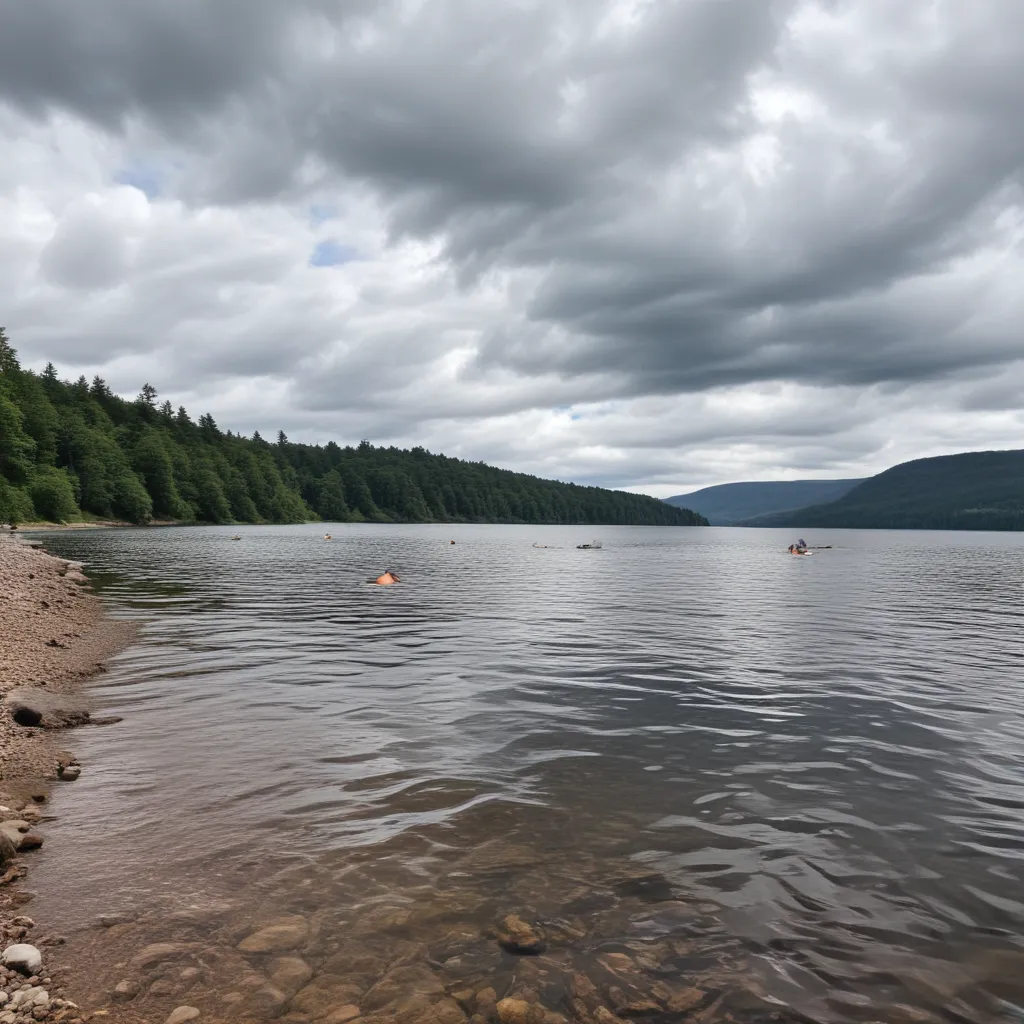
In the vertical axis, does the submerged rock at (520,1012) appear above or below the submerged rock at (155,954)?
below

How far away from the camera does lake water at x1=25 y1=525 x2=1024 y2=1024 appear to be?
243 inches

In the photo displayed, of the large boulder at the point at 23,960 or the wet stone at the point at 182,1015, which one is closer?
the wet stone at the point at 182,1015

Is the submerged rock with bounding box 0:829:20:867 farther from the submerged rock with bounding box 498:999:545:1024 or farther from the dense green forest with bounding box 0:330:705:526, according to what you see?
the dense green forest with bounding box 0:330:705:526

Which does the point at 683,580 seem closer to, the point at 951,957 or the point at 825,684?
the point at 825,684

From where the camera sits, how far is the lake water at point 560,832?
618 cm

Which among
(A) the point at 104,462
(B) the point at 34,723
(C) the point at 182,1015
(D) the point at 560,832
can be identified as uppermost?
(A) the point at 104,462

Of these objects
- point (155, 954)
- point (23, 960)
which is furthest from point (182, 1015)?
point (23, 960)

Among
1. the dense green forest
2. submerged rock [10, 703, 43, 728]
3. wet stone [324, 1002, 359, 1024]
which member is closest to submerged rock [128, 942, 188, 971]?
wet stone [324, 1002, 359, 1024]

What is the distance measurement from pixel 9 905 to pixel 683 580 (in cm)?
5317

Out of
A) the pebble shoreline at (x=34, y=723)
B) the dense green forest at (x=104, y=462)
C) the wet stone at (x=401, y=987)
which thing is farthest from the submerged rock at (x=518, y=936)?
the dense green forest at (x=104, y=462)

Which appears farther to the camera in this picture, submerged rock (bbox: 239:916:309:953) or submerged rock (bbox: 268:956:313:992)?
submerged rock (bbox: 239:916:309:953)

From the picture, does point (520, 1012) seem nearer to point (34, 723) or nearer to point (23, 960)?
point (23, 960)

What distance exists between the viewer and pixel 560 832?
29.9 feet

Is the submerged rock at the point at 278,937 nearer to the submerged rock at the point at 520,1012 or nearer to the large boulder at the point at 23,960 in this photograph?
the large boulder at the point at 23,960
